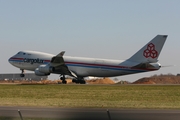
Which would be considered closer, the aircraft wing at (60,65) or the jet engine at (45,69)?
the aircraft wing at (60,65)

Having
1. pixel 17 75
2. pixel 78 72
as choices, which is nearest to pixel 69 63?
pixel 78 72

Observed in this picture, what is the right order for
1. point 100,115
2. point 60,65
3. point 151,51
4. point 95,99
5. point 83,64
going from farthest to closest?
point 83,64
point 60,65
point 151,51
point 95,99
point 100,115

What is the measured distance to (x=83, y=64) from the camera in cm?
7519

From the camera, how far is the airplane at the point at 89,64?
70.7 metres

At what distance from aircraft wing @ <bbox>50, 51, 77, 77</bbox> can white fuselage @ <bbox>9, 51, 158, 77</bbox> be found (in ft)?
3.73

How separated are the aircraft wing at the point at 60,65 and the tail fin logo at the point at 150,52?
14.3 m

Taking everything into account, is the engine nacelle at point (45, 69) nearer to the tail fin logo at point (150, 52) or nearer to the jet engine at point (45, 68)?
the jet engine at point (45, 68)

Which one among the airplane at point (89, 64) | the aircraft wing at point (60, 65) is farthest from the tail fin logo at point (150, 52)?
the aircraft wing at point (60, 65)

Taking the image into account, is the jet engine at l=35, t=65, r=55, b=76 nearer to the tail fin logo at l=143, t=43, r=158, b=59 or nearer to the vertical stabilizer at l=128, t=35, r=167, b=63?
the vertical stabilizer at l=128, t=35, r=167, b=63

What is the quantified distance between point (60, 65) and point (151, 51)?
640 inches

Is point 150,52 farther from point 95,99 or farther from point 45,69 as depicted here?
point 95,99

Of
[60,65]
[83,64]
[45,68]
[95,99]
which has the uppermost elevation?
[83,64]

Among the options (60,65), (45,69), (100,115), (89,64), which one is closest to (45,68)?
(45,69)

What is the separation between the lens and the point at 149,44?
71.6m
